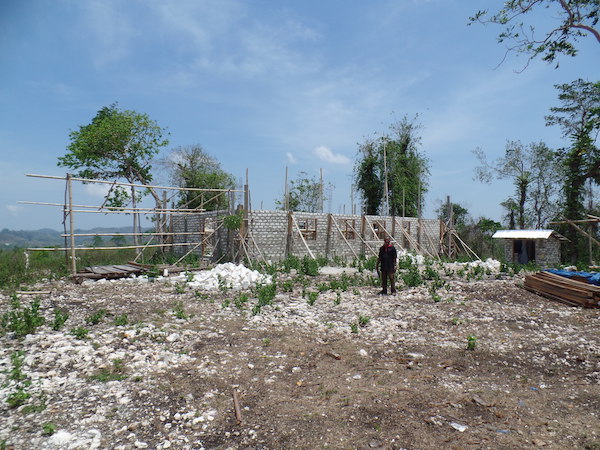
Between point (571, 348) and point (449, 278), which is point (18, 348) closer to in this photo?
point (571, 348)

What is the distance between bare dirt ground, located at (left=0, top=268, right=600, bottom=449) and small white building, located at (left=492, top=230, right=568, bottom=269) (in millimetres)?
12730

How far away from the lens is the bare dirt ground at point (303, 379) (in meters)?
3.40

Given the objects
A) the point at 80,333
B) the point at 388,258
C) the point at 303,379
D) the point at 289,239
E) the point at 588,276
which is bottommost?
the point at 303,379

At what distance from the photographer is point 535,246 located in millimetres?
19875

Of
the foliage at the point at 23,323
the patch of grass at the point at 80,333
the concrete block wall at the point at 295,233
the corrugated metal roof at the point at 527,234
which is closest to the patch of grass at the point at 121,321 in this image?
the patch of grass at the point at 80,333

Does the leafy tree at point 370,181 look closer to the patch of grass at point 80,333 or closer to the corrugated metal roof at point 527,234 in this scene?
the corrugated metal roof at point 527,234

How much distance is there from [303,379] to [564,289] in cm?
774

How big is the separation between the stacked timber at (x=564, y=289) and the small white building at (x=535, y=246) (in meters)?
9.83

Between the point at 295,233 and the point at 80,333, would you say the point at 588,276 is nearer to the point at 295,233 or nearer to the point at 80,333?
the point at 295,233

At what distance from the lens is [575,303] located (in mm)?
8781

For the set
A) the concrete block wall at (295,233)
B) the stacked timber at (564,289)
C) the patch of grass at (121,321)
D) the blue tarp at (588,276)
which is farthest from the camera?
the concrete block wall at (295,233)

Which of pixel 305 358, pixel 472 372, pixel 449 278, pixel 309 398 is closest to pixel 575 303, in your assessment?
pixel 449 278

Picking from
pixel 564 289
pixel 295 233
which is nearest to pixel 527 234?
pixel 564 289

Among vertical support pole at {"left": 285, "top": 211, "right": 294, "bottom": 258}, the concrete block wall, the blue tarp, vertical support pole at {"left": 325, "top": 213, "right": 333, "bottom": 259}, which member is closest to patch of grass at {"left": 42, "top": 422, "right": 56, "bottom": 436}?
the concrete block wall
